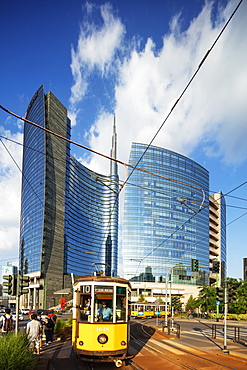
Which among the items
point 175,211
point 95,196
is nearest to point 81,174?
point 95,196

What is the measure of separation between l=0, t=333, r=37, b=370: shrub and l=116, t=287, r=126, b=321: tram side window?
9.80ft

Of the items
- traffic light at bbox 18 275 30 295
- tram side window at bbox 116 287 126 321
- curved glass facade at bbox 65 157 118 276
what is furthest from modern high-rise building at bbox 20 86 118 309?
tram side window at bbox 116 287 126 321

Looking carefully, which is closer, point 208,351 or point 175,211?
point 208,351

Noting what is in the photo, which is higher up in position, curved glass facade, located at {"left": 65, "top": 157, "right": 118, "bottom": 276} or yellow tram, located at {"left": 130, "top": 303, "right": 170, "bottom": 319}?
curved glass facade, located at {"left": 65, "top": 157, "right": 118, "bottom": 276}

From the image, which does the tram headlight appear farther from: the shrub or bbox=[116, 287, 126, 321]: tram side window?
the shrub

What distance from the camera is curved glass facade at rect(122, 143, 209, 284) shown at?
4525 inches

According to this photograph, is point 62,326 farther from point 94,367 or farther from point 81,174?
point 81,174

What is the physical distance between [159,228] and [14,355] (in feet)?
365

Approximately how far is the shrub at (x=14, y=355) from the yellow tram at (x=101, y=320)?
79.9 inches

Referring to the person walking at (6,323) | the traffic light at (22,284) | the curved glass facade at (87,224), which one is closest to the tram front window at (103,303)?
the traffic light at (22,284)

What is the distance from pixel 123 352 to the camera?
35.2 feet

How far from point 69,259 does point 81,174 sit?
129 ft

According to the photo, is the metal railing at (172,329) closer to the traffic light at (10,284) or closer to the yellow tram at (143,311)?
the traffic light at (10,284)

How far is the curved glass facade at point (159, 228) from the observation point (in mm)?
114938
